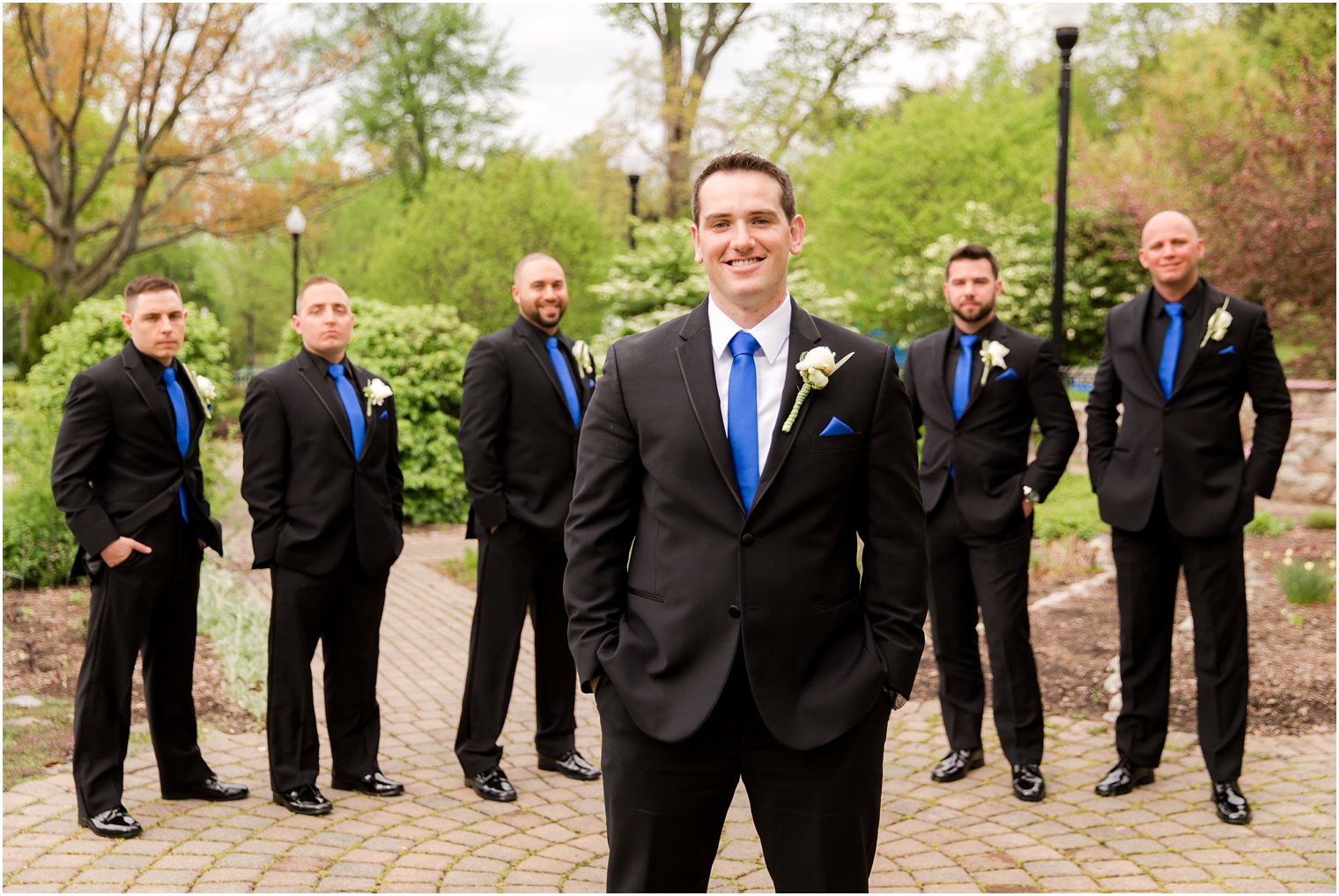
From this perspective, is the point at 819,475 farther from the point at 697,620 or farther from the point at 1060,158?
the point at 1060,158

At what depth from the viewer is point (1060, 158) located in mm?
9414

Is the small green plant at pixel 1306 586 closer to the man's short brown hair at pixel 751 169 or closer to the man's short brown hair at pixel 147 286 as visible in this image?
the man's short brown hair at pixel 751 169

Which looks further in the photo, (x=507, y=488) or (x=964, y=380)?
(x=964, y=380)

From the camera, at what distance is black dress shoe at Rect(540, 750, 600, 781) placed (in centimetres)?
577

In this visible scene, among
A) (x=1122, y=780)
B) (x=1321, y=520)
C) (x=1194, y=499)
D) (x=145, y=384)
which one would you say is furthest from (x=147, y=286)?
(x=1321, y=520)

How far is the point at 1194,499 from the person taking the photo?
538cm

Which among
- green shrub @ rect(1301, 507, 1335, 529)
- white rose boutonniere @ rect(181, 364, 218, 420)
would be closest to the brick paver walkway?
white rose boutonniere @ rect(181, 364, 218, 420)

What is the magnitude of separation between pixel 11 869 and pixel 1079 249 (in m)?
21.4

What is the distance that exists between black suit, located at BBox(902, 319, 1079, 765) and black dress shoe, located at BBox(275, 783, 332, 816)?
3.03 metres

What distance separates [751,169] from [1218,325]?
3.39 m

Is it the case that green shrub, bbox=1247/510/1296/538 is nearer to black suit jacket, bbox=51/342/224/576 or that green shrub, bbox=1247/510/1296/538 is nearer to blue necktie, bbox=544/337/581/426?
blue necktie, bbox=544/337/581/426

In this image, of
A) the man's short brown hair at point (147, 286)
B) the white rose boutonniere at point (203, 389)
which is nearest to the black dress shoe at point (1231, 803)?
the white rose boutonniere at point (203, 389)

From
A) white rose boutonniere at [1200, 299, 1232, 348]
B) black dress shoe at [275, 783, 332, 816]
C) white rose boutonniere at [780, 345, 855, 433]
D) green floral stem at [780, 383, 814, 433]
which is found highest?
white rose boutonniere at [1200, 299, 1232, 348]

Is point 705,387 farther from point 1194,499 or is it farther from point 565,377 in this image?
point 1194,499
